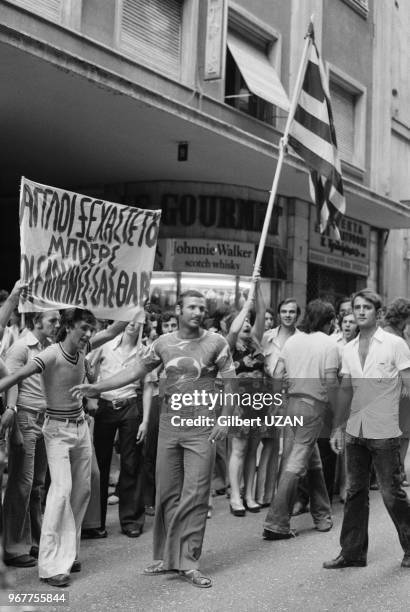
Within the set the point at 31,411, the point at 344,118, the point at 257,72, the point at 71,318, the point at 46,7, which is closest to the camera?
the point at 71,318

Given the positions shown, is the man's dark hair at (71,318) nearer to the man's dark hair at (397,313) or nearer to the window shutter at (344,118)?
the man's dark hair at (397,313)

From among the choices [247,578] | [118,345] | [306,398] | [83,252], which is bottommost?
[247,578]

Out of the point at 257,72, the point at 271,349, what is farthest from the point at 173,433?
the point at 257,72

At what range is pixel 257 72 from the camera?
49.1 ft

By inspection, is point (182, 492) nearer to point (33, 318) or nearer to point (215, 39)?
point (33, 318)

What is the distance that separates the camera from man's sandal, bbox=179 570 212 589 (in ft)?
17.9

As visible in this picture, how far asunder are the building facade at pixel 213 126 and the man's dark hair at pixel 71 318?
4.29 meters

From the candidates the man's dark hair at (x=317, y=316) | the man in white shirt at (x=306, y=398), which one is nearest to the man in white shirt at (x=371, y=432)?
the man in white shirt at (x=306, y=398)

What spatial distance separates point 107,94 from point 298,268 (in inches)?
294

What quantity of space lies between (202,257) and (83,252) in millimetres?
9509

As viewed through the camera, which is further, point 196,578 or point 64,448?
point 64,448

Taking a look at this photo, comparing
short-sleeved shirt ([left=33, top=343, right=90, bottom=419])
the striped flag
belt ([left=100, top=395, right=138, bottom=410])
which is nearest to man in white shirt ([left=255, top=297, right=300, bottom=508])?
belt ([left=100, top=395, right=138, bottom=410])

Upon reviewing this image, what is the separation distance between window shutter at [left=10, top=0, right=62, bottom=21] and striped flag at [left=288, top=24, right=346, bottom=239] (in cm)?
395

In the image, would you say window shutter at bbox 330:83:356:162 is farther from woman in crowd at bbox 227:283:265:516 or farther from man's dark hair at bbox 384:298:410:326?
woman in crowd at bbox 227:283:265:516
